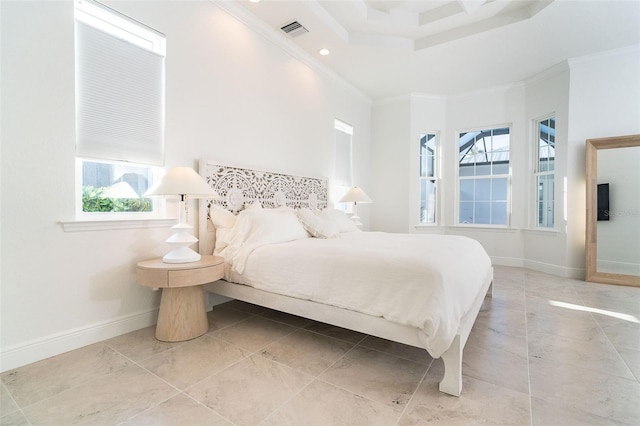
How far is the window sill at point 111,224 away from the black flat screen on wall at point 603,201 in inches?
213

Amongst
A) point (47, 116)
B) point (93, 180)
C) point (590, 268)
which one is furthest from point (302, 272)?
point (590, 268)

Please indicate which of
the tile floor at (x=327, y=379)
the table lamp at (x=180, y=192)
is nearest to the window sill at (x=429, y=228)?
the tile floor at (x=327, y=379)

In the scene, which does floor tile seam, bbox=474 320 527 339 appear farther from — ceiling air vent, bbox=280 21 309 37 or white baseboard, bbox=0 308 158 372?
ceiling air vent, bbox=280 21 309 37

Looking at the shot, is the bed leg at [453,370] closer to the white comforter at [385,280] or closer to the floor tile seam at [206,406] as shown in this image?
the white comforter at [385,280]

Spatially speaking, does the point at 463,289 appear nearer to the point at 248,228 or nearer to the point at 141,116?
the point at 248,228

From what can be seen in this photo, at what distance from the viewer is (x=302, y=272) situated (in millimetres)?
2107

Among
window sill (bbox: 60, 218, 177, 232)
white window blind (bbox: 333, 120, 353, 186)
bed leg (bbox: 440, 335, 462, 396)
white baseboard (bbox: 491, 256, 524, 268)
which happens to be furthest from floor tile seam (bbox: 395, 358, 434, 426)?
white baseboard (bbox: 491, 256, 524, 268)

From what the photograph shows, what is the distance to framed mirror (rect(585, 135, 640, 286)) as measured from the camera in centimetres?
391

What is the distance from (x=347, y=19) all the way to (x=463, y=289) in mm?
3386

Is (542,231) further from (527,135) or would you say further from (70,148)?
(70,148)

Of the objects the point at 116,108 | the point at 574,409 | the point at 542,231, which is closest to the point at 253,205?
the point at 116,108

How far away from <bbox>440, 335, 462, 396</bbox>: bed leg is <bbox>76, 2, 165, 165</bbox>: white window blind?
2.55m

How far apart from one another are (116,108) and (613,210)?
5900mm

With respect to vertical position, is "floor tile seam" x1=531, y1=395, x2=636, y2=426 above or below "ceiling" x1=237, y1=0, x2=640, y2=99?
below
